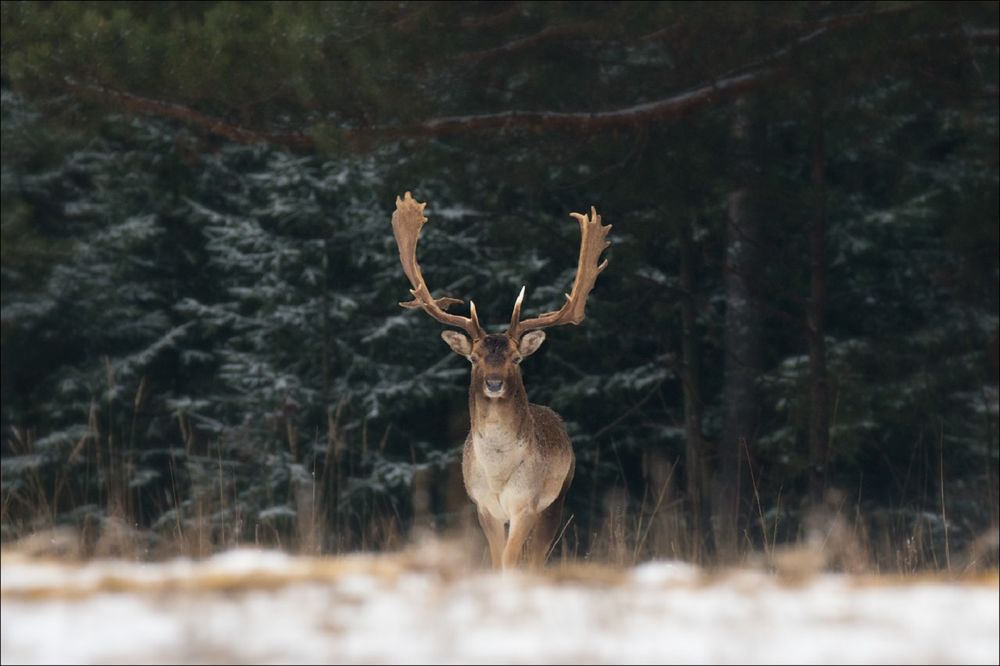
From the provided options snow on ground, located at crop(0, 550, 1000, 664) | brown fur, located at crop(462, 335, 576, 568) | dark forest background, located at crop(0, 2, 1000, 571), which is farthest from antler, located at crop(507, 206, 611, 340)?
snow on ground, located at crop(0, 550, 1000, 664)

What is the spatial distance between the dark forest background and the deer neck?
2.31 metres

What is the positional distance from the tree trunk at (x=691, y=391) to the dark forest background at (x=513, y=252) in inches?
3.0

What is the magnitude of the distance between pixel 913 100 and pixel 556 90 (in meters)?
3.43

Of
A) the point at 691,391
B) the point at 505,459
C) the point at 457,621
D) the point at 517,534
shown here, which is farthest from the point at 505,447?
the point at 691,391

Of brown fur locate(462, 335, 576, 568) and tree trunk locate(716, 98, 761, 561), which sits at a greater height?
tree trunk locate(716, 98, 761, 561)

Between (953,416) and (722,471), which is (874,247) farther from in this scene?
(722,471)

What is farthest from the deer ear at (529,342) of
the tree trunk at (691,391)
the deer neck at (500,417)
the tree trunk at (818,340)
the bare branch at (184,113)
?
the tree trunk at (691,391)

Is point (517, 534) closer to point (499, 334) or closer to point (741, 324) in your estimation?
point (499, 334)

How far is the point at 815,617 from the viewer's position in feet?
8.75

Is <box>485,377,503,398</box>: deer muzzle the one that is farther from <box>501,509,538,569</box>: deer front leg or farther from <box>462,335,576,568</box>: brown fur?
<box>501,509,538,569</box>: deer front leg

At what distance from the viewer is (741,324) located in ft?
53.5

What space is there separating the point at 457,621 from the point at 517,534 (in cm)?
416

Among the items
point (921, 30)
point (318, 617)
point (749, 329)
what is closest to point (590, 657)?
point (318, 617)

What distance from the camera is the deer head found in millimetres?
6902
